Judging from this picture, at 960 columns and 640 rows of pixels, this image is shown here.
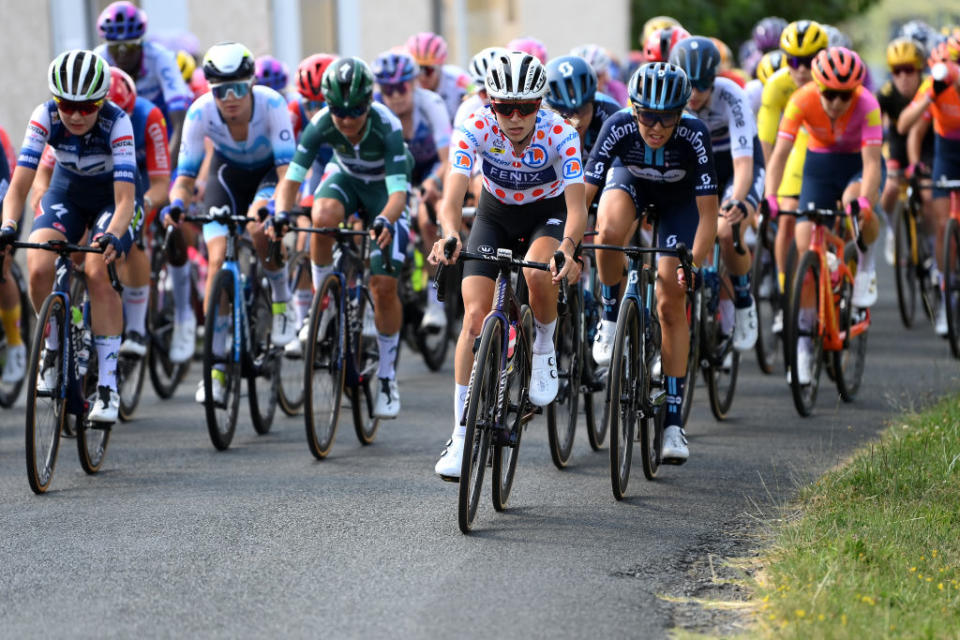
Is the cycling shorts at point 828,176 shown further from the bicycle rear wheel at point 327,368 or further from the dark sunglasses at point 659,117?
the bicycle rear wheel at point 327,368

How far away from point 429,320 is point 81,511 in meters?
4.59

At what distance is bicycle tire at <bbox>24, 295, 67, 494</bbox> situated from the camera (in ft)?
23.6

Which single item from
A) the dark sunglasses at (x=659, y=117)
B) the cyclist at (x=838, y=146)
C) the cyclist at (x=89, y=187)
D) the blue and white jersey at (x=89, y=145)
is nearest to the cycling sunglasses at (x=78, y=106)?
the cyclist at (x=89, y=187)

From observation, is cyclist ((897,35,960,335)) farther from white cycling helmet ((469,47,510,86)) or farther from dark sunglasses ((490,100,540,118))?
dark sunglasses ((490,100,540,118))

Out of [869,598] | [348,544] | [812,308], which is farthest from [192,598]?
[812,308]

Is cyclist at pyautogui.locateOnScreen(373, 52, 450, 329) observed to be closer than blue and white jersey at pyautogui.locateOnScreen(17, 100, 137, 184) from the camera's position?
No

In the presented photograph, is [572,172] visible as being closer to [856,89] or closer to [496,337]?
[496,337]

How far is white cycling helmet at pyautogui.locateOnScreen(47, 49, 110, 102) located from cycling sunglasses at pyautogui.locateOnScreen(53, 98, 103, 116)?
0.16ft

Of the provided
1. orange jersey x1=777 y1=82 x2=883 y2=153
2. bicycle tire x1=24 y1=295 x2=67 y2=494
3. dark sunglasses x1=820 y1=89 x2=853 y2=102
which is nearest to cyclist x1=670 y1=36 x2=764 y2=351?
orange jersey x1=777 y1=82 x2=883 y2=153

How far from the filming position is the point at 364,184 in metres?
9.05

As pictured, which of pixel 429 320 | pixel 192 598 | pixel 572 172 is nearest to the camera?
pixel 192 598

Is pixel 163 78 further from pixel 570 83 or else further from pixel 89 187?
pixel 570 83

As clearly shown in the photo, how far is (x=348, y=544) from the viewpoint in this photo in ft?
20.8

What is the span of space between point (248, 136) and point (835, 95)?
3.75m
